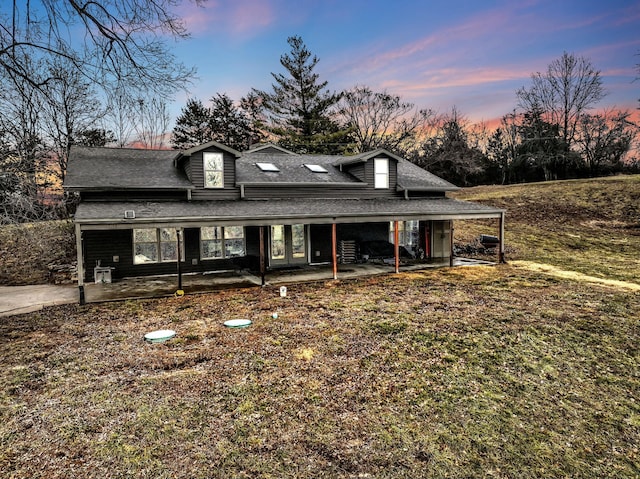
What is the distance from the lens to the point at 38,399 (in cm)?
495

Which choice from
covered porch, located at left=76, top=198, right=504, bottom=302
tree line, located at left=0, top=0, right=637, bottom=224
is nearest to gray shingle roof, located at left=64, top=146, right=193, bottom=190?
covered porch, located at left=76, top=198, right=504, bottom=302

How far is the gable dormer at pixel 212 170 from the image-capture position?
13.1 meters

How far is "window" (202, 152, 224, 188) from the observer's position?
13297 millimetres

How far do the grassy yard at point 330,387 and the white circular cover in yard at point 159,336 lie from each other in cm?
16

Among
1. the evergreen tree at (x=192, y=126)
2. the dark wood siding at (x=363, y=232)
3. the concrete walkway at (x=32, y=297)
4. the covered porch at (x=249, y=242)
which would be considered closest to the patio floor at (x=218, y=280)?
the covered porch at (x=249, y=242)

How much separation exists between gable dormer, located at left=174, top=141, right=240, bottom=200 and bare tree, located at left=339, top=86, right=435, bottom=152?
72.8ft

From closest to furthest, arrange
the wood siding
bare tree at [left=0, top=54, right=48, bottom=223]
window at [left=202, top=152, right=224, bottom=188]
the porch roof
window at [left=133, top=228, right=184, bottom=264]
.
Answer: bare tree at [left=0, top=54, right=48, bottom=223], the porch roof, window at [left=133, top=228, right=184, bottom=264], window at [left=202, top=152, right=224, bottom=188], the wood siding

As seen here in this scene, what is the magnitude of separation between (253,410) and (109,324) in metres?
4.97

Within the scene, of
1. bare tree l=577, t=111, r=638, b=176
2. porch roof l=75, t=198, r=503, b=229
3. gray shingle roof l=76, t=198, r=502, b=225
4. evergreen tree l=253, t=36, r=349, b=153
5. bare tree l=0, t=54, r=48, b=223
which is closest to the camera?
bare tree l=0, t=54, r=48, b=223

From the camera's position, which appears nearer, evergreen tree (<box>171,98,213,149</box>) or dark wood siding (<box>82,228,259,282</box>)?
dark wood siding (<box>82,228,259,282</box>)

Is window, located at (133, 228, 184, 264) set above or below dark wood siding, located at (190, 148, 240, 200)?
below

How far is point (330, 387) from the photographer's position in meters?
5.29

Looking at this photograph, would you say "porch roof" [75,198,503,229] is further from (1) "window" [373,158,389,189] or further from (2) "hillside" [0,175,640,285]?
(2) "hillside" [0,175,640,285]

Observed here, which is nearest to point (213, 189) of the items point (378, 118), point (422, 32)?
point (422, 32)
